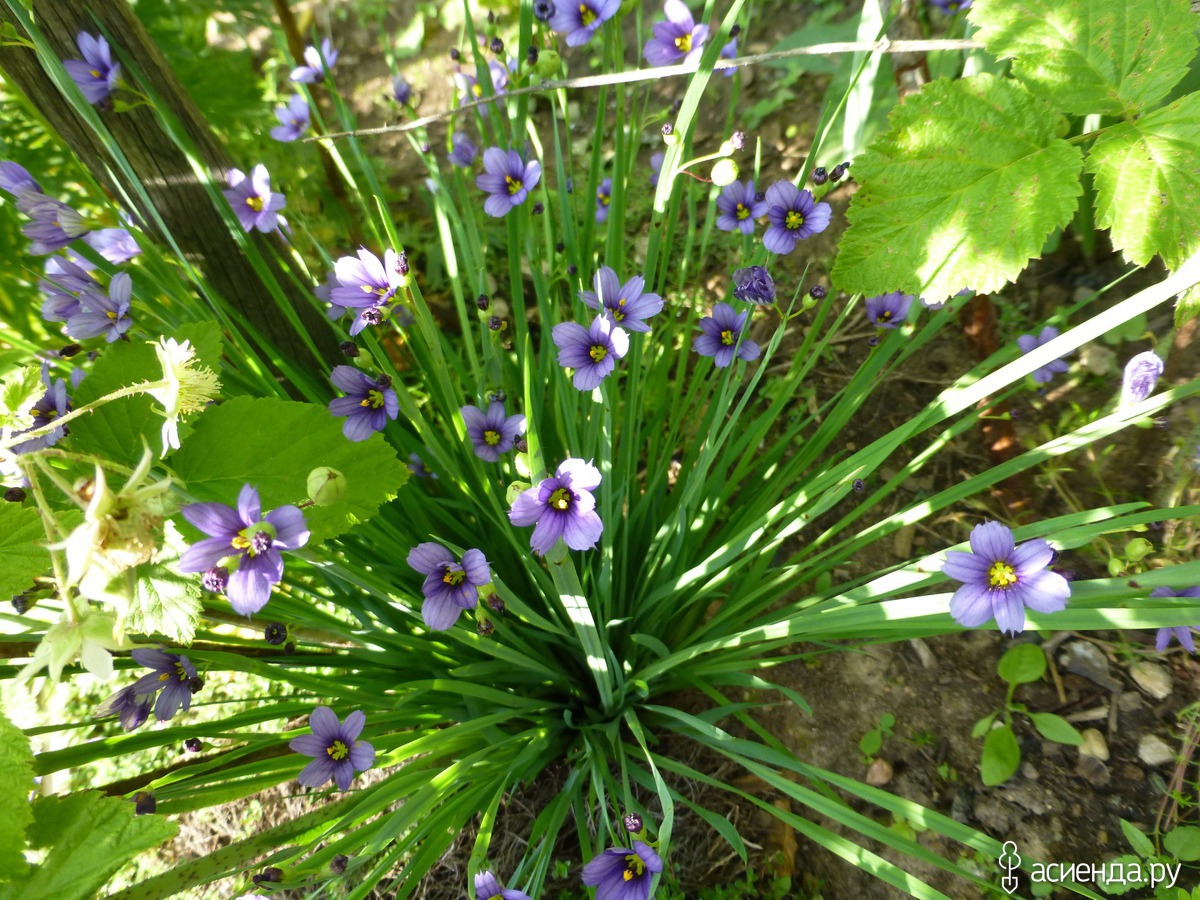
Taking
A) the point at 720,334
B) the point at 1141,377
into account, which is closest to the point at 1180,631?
the point at 1141,377

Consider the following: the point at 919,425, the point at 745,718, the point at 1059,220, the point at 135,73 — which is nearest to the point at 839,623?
the point at 919,425

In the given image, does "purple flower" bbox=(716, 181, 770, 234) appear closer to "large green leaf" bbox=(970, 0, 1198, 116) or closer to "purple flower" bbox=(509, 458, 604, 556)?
"large green leaf" bbox=(970, 0, 1198, 116)

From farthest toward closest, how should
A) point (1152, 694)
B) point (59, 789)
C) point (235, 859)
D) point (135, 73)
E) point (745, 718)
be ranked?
point (59, 789)
point (1152, 694)
point (745, 718)
point (135, 73)
point (235, 859)

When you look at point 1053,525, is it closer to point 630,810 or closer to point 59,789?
point 630,810

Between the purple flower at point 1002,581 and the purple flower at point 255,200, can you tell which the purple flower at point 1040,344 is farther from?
the purple flower at point 255,200

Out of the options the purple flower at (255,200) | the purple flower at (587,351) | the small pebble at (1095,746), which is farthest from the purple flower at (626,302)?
the small pebble at (1095,746)

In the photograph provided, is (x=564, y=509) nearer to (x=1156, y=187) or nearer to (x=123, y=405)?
(x=123, y=405)
